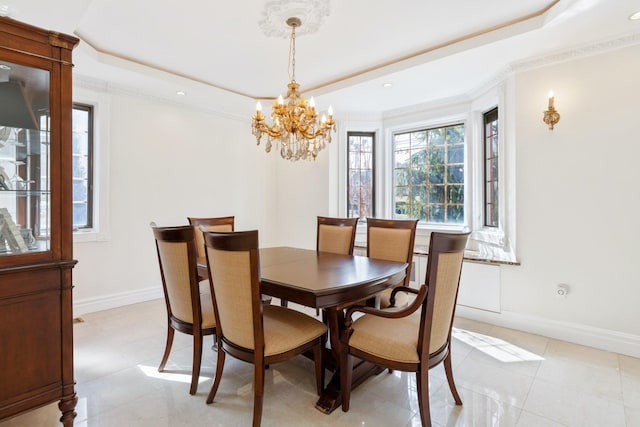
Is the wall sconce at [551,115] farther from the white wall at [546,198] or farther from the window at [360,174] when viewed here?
the window at [360,174]

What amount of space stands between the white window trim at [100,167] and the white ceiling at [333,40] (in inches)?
12.3

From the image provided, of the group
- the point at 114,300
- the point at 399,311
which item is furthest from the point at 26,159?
the point at 114,300

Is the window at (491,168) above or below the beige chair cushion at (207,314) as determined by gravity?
above

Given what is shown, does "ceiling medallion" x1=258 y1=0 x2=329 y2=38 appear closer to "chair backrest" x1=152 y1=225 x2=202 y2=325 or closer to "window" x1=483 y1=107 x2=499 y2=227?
"chair backrest" x1=152 y1=225 x2=202 y2=325

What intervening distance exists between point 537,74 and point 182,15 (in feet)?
10.1

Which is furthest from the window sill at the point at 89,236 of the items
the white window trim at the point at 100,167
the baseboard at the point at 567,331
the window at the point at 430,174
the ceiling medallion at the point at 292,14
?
the baseboard at the point at 567,331

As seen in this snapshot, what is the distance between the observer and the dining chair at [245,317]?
1.64 m

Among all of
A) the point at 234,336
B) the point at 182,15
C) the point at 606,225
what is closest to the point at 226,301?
the point at 234,336

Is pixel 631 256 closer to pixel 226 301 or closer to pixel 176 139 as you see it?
pixel 226 301

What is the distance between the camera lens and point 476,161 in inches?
153

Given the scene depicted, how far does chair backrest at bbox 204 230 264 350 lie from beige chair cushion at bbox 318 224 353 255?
1.63 m

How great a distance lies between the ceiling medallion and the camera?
2342 millimetres

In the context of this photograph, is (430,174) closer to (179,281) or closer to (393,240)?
(393,240)

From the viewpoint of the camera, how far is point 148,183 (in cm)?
394
